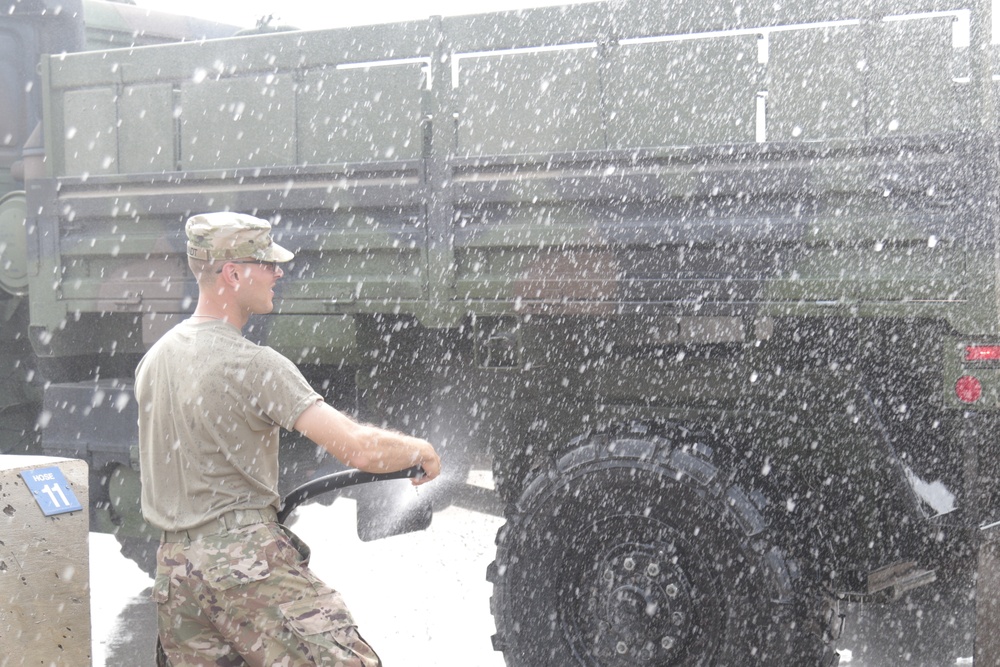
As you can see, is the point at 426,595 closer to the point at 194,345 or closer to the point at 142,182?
the point at 142,182

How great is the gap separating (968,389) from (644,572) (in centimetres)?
125

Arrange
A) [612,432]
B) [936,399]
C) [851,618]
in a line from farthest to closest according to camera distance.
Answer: [851,618]
[612,432]
[936,399]

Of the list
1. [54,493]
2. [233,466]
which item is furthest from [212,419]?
[54,493]

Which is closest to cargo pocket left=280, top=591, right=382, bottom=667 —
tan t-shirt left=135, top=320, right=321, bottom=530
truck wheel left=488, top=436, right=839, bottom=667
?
tan t-shirt left=135, top=320, right=321, bottom=530

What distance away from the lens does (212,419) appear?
104 inches

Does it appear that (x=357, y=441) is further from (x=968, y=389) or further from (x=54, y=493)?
(x=968, y=389)

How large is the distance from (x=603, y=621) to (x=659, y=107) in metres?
1.83

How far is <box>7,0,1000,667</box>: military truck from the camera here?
11.9 ft

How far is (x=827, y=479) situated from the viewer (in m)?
3.95

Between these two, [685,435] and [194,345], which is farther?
[685,435]

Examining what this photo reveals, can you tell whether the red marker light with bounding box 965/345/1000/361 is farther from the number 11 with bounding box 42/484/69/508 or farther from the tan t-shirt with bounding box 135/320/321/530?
the number 11 with bounding box 42/484/69/508

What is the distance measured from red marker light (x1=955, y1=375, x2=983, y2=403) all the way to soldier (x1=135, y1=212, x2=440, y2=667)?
1.82m

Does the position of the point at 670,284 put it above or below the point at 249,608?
above

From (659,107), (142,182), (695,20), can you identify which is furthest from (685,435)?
(142,182)
